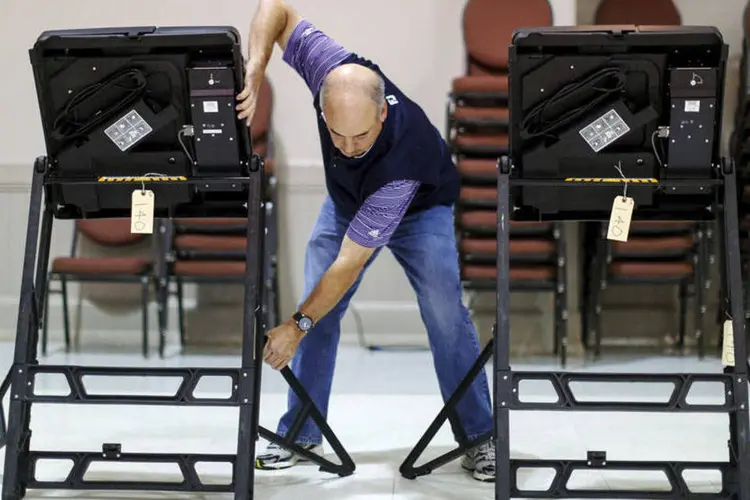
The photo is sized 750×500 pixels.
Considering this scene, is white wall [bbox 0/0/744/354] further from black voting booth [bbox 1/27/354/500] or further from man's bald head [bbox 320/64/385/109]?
man's bald head [bbox 320/64/385/109]

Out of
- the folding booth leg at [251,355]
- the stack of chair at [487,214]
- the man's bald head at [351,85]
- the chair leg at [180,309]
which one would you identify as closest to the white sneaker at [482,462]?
the folding booth leg at [251,355]

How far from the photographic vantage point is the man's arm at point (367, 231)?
8.49ft

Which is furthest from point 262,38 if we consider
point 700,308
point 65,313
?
point 700,308

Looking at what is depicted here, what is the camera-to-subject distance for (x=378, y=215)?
259cm

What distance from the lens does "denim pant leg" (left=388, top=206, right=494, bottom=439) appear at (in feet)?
9.44

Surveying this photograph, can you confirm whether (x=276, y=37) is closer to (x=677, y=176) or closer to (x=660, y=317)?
(x=677, y=176)

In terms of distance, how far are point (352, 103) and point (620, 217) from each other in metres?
0.79

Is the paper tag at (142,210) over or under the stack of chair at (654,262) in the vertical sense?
over

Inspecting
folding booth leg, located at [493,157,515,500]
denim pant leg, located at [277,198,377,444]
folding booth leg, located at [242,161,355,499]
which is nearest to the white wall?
denim pant leg, located at [277,198,377,444]

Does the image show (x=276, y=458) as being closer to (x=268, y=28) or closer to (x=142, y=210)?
(x=142, y=210)

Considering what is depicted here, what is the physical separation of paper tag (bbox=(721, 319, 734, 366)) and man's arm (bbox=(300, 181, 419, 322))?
3.07 ft

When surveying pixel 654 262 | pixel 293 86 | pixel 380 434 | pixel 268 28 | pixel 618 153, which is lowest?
pixel 380 434

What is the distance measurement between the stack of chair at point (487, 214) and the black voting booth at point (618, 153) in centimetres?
224

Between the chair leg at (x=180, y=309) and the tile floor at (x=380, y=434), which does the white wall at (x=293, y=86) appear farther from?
the tile floor at (x=380, y=434)
